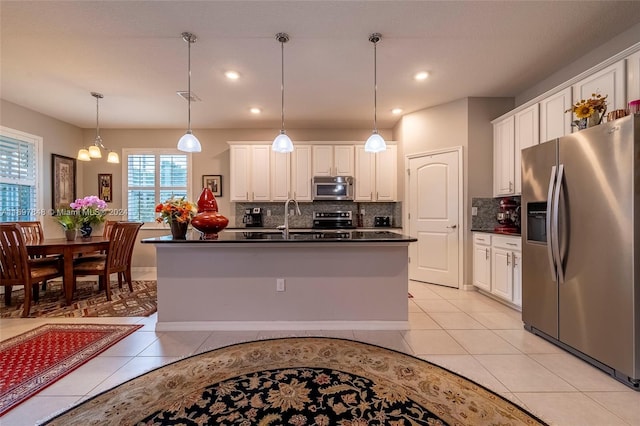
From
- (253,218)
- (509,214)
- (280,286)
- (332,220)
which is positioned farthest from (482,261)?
(253,218)

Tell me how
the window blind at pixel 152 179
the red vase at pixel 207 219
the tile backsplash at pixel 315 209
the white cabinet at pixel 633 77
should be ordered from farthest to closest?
the window blind at pixel 152 179, the tile backsplash at pixel 315 209, the red vase at pixel 207 219, the white cabinet at pixel 633 77

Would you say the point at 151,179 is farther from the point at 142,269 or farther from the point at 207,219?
the point at 207,219

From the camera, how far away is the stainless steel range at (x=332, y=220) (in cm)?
528

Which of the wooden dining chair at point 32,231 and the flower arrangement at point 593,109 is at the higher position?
the flower arrangement at point 593,109

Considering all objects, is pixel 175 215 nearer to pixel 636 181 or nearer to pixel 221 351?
pixel 221 351

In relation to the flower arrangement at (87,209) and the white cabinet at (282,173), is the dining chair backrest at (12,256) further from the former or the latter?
the white cabinet at (282,173)

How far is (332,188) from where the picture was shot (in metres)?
5.07

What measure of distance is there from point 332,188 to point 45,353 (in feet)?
13.3

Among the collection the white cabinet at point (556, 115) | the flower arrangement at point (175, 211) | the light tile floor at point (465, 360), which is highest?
the white cabinet at point (556, 115)

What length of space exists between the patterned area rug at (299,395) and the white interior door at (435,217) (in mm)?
2419

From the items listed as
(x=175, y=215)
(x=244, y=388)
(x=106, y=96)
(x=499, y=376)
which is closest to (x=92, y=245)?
(x=175, y=215)

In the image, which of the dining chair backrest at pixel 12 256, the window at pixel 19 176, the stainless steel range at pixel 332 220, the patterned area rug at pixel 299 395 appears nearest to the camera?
the patterned area rug at pixel 299 395

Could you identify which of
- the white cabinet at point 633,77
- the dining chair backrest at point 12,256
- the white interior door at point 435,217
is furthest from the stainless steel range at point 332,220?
the dining chair backrest at point 12,256

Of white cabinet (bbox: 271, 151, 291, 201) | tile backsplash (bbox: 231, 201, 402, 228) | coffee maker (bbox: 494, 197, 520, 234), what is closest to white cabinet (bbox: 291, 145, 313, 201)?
white cabinet (bbox: 271, 151, 291, 201)
